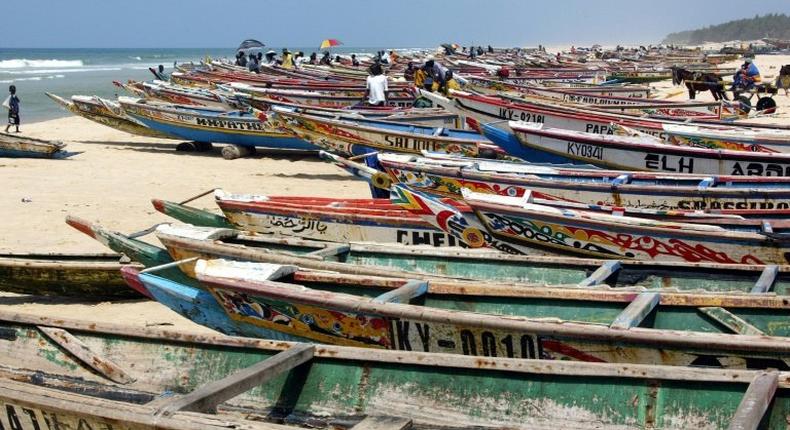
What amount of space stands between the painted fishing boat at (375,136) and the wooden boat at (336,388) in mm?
7952

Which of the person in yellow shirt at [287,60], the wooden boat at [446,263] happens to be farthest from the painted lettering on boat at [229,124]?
the person in yellow shirt at [287,60]

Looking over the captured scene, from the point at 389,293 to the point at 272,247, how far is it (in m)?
1.97

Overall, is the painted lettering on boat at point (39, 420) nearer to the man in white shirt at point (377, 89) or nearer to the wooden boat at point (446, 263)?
the wooden boat at point (446, 263)

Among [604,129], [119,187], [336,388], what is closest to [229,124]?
[119,187]

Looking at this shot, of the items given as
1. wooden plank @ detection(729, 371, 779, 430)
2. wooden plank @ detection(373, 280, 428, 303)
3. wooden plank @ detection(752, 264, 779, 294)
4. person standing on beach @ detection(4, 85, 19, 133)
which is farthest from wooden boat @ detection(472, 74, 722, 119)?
wooden plank @ detection(729, 371, 779, 430)

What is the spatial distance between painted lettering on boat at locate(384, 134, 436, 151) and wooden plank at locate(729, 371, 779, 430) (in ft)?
31.2

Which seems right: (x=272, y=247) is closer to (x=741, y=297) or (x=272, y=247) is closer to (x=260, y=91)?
(x=741, y=297)

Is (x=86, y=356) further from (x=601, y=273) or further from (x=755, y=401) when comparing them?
(x=755, y=401)

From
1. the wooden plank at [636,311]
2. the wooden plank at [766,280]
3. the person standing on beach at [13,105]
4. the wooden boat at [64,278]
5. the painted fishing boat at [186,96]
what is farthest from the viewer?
the painted fishing boat at [186,96]

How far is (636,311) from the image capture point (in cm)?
503

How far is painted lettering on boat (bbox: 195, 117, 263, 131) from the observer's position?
663 inches

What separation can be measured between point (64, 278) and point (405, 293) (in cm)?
361

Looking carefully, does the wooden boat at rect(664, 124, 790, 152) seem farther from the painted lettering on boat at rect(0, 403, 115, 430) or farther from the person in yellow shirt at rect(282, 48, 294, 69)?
the person in yellow shirt at rect(282, 48, 294, 69)

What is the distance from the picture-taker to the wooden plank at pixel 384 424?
4.07 m
